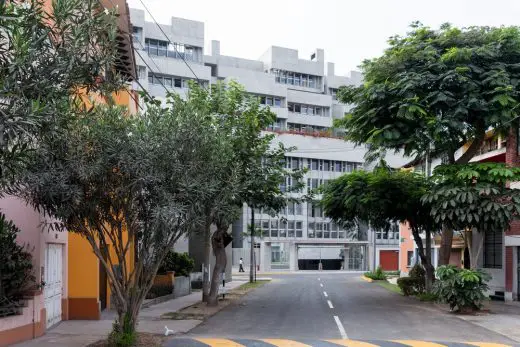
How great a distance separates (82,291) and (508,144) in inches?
699

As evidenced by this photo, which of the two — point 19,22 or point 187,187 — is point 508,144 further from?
point 19,22

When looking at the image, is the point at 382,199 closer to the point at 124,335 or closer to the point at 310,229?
the point at 124,335

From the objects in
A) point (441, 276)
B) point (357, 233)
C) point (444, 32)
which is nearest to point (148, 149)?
point (441, 276)

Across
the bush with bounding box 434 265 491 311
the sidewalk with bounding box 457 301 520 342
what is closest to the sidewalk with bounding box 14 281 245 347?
the sidewalk with bounding box 457 301 520 342

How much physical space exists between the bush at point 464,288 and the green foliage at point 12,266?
13076mm

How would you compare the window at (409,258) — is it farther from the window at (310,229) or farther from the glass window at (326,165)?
the glass window at (326,165)

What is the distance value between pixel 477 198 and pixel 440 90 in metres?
3.75

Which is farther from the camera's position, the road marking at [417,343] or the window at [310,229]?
the window at [310,229]

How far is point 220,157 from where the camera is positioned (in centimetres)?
1299

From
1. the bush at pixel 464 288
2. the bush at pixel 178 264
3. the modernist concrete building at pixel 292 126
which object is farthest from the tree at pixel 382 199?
the modernist concrete building at pixel 292 126

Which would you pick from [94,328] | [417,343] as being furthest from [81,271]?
[417,343]

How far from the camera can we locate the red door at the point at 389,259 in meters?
71.2

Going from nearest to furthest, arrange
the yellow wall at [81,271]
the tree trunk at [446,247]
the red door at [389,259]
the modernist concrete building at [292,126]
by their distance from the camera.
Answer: the yellow wall at [81,271], the tree trunk at [446,247], the modernist concrete building at [292,126], the red door at [389,259]

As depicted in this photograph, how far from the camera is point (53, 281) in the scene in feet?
54.1
